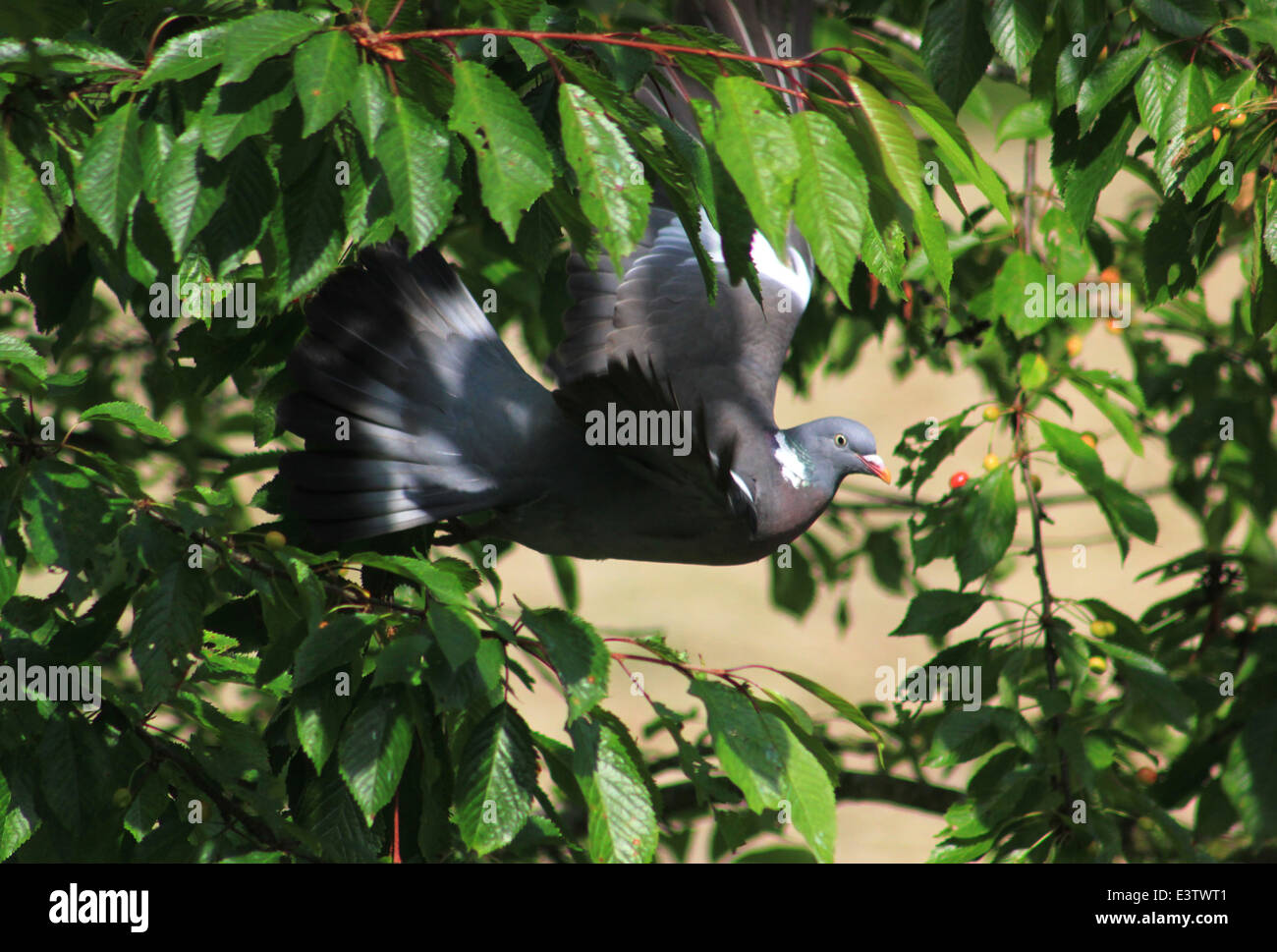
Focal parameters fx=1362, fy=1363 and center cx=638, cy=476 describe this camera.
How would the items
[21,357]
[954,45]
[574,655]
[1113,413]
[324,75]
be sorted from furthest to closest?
[1113,413] < [954,45] < [21,357] < [574,655] < [324,75]

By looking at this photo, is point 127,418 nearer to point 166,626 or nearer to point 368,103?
point 166,626

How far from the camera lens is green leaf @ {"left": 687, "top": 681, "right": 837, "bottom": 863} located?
6.02ft

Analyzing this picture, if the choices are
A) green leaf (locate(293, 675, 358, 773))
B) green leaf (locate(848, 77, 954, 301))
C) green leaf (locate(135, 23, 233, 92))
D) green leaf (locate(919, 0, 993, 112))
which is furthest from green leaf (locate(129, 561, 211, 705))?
green leaf (locate(919, 0, 993, 112))

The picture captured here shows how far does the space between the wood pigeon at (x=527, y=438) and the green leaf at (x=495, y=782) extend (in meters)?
0.68

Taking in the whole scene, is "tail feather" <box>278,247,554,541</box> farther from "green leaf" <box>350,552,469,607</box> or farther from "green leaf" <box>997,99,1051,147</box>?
"green leaf" <box>997,99,1051,147</box>

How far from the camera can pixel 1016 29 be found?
235cm

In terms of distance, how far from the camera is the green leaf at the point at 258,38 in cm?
153

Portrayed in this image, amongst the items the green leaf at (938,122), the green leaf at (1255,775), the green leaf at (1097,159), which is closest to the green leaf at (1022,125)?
the green leaf at (1097,159)

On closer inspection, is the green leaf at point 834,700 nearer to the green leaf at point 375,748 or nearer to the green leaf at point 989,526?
the green leaf at point 375,748

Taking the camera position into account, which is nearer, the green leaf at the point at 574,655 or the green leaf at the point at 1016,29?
the green leaf at the point at 574,655

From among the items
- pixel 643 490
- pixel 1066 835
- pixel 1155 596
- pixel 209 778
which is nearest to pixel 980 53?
pixel 643 490

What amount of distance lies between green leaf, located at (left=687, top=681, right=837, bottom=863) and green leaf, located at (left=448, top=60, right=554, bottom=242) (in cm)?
71

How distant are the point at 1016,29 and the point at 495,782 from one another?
1.54 m

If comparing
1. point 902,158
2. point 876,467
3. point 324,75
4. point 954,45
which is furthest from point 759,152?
point 876,467
